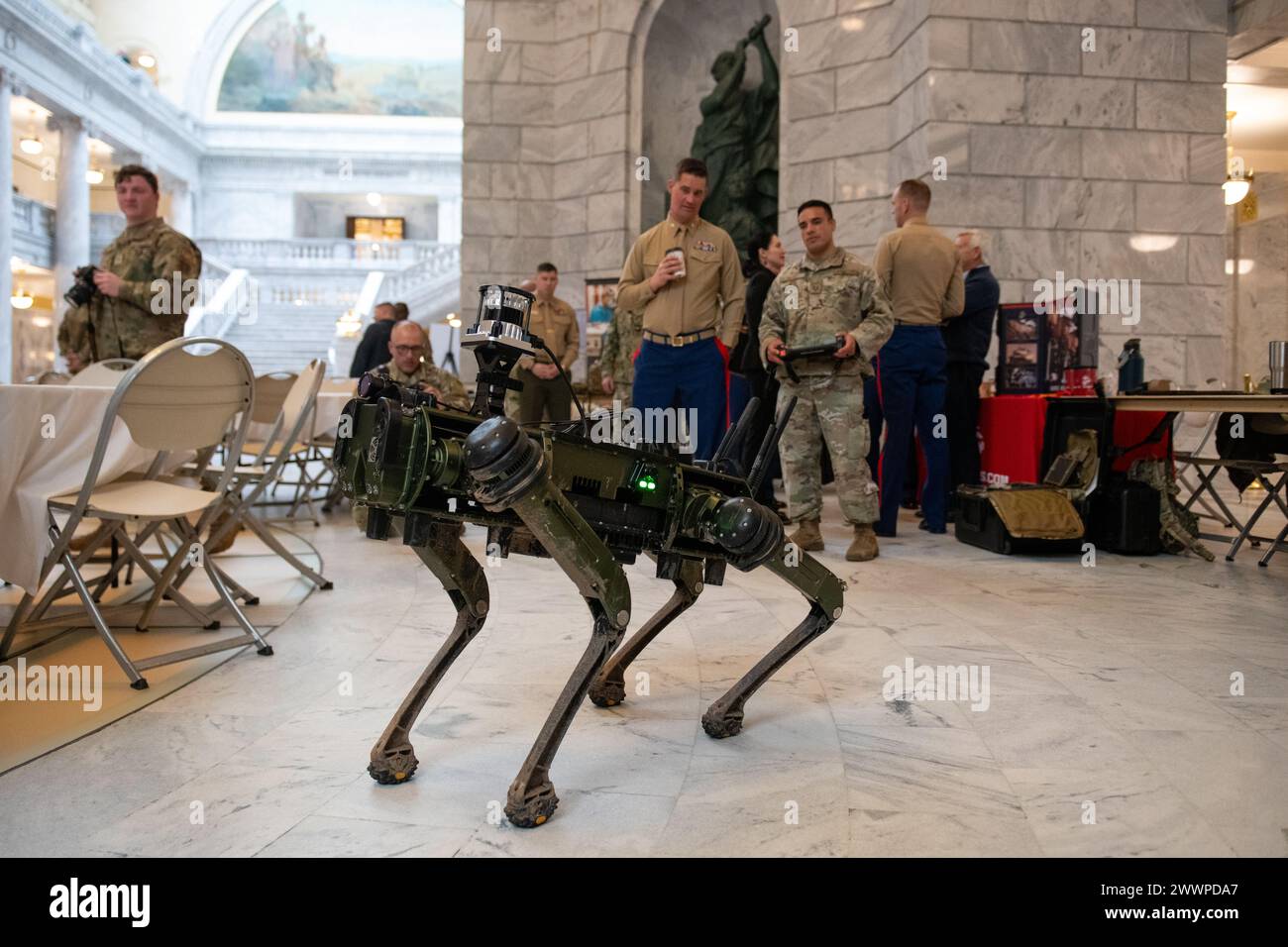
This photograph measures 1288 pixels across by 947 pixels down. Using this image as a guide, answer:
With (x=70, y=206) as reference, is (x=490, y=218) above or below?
below

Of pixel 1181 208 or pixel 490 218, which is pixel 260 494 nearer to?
pixel 490 218

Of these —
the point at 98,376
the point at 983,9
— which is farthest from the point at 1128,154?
the point at 98,376

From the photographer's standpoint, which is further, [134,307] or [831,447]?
[831,447]

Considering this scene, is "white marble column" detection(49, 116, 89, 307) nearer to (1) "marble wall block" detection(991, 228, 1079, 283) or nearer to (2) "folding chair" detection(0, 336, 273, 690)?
(1) "marble wall block" detection(991, 228, 1079, 283)

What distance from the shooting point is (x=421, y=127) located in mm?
33312

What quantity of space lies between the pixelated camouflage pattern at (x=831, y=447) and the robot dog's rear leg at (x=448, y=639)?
310 centimetres

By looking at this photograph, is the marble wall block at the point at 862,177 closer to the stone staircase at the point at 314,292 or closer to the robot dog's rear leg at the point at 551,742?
the robot dog's rear leg at the point at 551,742

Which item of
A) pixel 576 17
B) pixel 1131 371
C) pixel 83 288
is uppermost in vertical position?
pixel 576 17

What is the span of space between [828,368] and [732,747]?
3042mm

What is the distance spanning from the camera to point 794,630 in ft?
7.67

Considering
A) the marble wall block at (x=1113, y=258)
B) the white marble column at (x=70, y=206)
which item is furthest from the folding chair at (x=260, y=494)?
the white marble column at (x=70, y=206)

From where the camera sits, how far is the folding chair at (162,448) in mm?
2809
